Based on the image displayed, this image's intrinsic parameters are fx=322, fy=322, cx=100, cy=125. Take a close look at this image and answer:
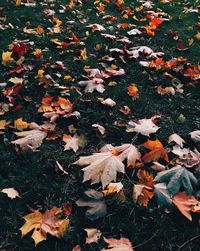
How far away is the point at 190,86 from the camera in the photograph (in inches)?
108

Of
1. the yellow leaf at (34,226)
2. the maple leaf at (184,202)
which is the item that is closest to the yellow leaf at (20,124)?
the yellow leaf at (34,226)

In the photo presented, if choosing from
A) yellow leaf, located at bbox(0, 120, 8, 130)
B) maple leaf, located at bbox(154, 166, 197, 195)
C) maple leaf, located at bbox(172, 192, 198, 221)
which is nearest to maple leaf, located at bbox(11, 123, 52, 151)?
yellow leaf, located at bbox(0, 120, 8, 130)

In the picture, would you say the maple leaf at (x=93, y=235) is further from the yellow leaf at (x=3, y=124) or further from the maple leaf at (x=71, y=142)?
the yellow leaf at (x=3, y=124)

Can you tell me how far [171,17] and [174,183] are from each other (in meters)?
3.08

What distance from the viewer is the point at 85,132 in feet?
7.29

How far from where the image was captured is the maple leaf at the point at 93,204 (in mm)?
1646

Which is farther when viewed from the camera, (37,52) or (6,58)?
(37,52)

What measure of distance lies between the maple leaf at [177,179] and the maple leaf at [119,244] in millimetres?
353

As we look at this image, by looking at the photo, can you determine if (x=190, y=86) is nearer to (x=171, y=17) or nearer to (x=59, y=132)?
(x=59, y=132)

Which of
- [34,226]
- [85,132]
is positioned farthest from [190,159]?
[34,226]

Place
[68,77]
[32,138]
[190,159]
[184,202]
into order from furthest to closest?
[68,77] → [32,138] → [190,159] → [184,202]

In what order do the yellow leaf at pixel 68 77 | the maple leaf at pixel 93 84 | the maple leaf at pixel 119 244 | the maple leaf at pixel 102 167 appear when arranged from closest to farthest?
the maple leaf at pixel 119 244 < the maple leaf at pixel 102 167 < the maple leaf at pixel 93 84 < the yellow leaf at pixel 68 77

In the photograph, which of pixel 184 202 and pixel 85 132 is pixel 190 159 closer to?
pixel 184 202

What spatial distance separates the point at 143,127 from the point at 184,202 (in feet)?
2.18
